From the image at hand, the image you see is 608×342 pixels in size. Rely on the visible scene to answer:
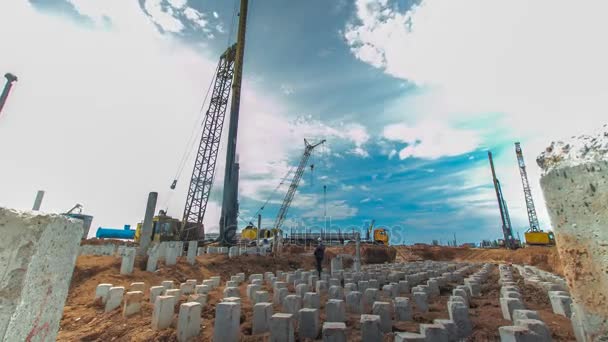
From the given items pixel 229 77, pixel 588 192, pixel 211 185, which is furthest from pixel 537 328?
pixel 229 77

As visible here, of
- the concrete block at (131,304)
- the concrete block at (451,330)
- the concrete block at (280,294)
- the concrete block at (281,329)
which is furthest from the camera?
the concrete block at (280,294)

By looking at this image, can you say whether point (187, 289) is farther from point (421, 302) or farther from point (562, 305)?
point (562, 305)

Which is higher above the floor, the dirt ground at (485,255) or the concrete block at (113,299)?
the dirt ground at (485,255)

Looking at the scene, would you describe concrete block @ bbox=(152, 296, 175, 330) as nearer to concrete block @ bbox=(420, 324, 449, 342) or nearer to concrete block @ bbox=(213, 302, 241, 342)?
concrete block @ bbox=(213, 302, 241, 342)

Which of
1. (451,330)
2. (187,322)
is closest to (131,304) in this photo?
(187,322)

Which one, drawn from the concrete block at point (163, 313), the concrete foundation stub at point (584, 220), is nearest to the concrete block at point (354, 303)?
the concrete block at point (163, 313)

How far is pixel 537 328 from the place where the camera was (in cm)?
275

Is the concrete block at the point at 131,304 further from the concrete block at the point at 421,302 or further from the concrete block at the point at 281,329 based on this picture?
the concrete block at the point at 421,302

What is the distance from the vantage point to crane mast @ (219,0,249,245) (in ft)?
64.0

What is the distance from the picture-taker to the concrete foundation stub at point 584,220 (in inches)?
50.3

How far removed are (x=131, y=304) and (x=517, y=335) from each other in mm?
5247

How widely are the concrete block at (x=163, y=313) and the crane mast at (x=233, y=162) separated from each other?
51.3 ft

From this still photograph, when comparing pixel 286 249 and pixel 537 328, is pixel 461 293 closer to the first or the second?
pixel 537 328

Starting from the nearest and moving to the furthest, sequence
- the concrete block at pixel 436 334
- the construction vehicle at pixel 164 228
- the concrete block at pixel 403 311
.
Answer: the concrete block at pixel 436 334, the concrete block at pixel 403 311, the construction vehicle at pixel 164 228
